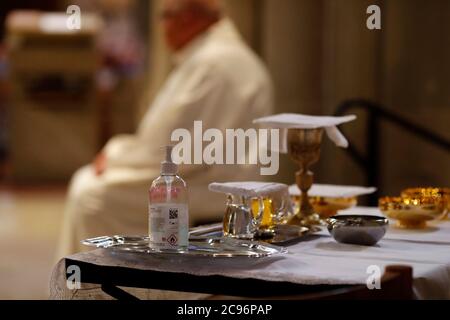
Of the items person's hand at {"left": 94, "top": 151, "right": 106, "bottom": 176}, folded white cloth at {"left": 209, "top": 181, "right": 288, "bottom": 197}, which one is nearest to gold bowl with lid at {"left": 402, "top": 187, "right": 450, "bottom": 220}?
folded white cloth at {"left": 209, "top": 181, "right": 288, "bottom": 197}

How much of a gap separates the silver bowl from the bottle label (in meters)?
0.42

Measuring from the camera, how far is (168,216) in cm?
230

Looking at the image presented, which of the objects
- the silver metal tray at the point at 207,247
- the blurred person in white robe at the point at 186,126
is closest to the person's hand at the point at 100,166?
the blurred person in white robe at the point at 186,126

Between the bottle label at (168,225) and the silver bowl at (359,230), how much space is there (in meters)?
0.42

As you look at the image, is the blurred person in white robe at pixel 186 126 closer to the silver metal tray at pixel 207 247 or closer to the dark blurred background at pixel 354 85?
the dark blurred background at pixel 354 85

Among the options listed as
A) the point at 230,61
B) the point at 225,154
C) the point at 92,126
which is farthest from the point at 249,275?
the point at 92,126

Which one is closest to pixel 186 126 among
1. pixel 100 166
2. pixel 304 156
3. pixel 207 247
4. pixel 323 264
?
pixel 100 166

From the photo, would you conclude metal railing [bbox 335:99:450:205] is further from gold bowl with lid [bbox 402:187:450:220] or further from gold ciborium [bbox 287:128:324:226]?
gold ciborium [bbox 287:128:324:226]

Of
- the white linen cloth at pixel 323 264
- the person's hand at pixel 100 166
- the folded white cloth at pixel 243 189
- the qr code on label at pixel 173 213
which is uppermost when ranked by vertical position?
the folded white cloth at pixel 243 189

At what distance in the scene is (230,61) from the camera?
539cm

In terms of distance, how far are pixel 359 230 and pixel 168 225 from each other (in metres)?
0.51

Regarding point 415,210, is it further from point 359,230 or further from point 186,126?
point 186,126

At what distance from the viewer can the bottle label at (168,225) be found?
7.52ft

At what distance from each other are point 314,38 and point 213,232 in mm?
3796
